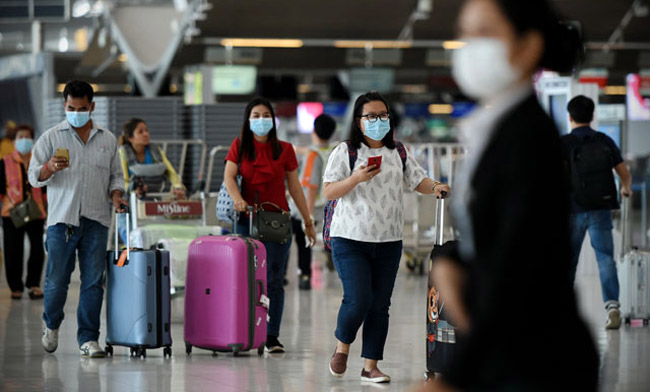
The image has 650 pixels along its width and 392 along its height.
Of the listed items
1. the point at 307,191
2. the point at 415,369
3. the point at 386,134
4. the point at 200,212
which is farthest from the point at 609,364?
the point at 307,191

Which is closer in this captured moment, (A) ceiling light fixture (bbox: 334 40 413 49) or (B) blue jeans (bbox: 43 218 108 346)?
(B) blue jeans (bbox: 43 218 108 346)

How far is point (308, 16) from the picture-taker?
23000mm

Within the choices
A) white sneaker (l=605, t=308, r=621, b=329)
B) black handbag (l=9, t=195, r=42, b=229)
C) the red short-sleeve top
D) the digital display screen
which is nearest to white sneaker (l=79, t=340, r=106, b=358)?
the red short-sleeve top

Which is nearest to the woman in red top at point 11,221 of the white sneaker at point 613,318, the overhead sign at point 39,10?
the white sneaker at point 613,318

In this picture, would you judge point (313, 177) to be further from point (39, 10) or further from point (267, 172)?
point (39, 10)

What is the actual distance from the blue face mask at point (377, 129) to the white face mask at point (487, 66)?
3.88 metres

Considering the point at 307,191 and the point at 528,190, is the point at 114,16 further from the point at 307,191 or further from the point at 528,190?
the point at 528,190

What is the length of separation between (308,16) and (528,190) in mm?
20762

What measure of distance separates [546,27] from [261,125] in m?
5.34

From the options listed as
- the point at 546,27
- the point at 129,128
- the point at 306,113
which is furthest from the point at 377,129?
the point at 306,113

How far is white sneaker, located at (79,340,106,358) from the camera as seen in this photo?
25.6 feet

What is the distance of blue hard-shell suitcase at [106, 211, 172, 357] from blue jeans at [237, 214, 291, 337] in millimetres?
589

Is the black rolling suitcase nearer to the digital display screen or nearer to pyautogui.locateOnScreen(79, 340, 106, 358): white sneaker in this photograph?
pyautogui.locateOnScreen(79, 340, 106, 358): white sneaker

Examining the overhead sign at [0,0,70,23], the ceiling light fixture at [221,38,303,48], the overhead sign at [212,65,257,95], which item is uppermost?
the overhead sign at [0,0,70,23]
